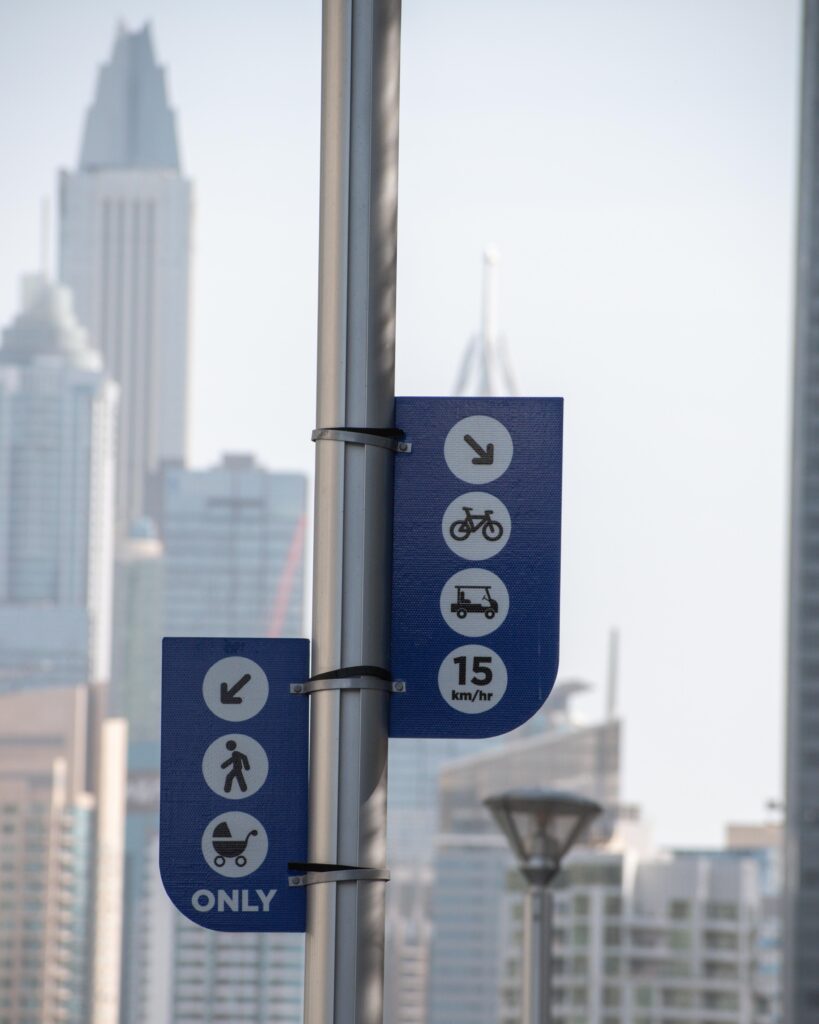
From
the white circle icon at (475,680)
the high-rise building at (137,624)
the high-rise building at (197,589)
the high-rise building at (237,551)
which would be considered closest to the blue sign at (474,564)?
the white circle icon at (475,680)

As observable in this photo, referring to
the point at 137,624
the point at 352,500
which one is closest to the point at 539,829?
the point at 352,500

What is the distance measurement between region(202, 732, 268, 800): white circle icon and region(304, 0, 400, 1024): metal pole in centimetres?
8

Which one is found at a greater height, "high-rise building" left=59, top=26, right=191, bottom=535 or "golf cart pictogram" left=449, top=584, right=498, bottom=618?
"high-rise building" left=59, top=26, right=191, bottom=535

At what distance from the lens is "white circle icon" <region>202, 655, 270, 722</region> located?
2.04 meters

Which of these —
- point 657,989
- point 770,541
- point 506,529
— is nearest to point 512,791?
point 506,529

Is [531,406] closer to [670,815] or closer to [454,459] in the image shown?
[454,459]

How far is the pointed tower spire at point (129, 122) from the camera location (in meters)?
110

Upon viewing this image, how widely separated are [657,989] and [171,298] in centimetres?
6566

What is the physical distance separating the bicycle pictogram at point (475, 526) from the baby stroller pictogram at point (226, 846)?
386mm

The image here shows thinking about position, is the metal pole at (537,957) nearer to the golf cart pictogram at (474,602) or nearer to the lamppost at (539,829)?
the lamppost at (539,829)

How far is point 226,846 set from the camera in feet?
6.63

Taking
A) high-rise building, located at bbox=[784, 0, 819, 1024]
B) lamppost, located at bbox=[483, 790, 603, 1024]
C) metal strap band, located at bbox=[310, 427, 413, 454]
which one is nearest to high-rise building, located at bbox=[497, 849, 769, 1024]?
high-rise building, located at bbox=[784, 0, 819, 1024]

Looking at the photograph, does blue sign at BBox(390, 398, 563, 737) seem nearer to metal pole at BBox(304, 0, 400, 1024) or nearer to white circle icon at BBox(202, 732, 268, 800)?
metal pole at BBox(304, 0, 400, 1024)

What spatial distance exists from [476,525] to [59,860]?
7541 centimetres
